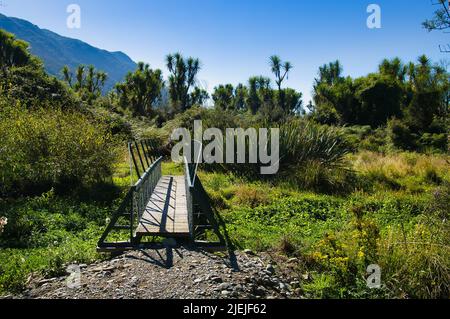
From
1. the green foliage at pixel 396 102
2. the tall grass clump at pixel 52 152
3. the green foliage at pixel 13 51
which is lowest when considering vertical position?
the tall grass clump at pixel 52 152

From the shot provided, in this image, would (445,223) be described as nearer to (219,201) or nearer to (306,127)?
(219,201)

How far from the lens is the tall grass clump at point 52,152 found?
9.70 meters

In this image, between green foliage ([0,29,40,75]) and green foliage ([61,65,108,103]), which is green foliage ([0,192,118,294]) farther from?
green foliage ([61,65,108,103])

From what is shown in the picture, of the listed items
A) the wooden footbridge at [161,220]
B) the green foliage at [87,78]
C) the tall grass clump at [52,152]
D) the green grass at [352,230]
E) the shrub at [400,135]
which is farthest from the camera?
the green foliage at [87,78]

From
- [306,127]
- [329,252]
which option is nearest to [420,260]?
[329,252]

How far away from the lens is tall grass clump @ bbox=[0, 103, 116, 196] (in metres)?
9.70

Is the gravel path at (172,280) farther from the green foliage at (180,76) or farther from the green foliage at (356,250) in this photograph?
the green foliage at (180,76)

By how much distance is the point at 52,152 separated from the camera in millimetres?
10133

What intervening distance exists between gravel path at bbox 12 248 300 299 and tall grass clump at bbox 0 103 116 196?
560 centimetres

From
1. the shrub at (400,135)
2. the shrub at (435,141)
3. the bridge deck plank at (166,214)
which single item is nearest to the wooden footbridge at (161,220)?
the bridge deck plank at (166,214)

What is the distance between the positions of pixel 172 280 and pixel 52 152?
7.09 meters

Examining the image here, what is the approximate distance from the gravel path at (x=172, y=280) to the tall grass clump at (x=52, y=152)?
5.60 meters

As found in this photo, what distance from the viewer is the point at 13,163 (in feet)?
29.1
